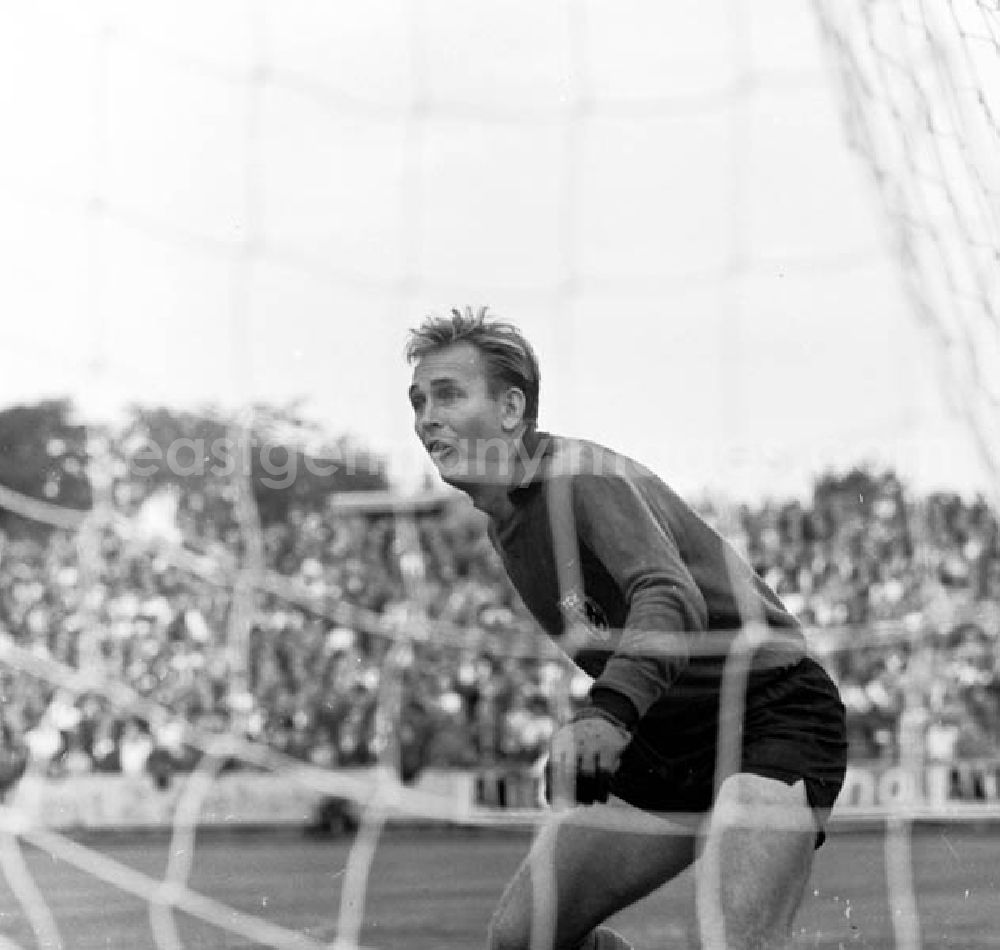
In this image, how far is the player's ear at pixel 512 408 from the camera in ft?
10.3

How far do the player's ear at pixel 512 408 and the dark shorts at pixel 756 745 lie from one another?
495 mm

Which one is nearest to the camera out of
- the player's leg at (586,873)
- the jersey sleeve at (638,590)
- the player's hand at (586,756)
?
the player's hand at (586,756)

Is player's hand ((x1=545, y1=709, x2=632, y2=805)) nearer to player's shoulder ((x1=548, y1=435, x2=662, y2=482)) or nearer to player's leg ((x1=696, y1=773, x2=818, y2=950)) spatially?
player's leg ((x1=696, y1=773, x2=818, y2=950))

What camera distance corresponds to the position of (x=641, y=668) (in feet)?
9.20

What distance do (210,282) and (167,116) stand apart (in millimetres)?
968

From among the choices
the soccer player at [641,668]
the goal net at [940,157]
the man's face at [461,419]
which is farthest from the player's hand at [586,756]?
the goal net at [940,157]

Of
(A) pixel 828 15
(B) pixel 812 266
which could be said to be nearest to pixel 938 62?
(A) pixel 828 15

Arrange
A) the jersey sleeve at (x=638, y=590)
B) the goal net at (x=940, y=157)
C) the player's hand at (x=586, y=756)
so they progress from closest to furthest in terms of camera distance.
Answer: the player's hand at (x=586, y=756) → the jersey sleeve at (x=638, y=590) → the goal net at (x=940, y=157)

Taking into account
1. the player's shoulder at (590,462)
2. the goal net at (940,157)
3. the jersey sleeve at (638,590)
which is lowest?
the jersey sleeve at (638,590)

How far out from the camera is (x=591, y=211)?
22.9 ft

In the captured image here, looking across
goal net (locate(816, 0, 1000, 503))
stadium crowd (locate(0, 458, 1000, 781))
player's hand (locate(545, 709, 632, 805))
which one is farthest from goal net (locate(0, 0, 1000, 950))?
stadium crowd (locate(0, 458, 1000, 781))

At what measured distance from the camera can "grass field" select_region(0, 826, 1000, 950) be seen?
6791 millimetres

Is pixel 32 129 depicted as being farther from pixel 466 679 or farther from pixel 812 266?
pixel 466 679

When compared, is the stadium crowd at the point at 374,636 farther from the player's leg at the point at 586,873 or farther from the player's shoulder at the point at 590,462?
the player's shoulder at the point at 590,462
